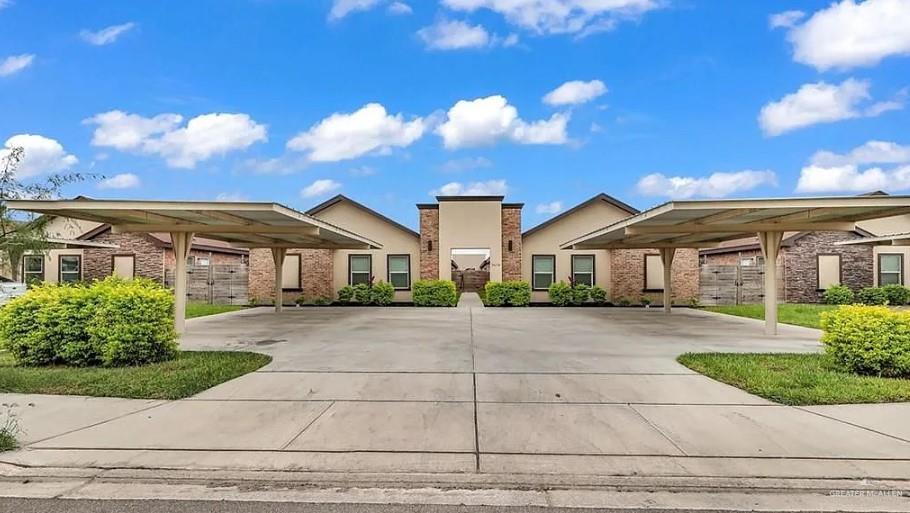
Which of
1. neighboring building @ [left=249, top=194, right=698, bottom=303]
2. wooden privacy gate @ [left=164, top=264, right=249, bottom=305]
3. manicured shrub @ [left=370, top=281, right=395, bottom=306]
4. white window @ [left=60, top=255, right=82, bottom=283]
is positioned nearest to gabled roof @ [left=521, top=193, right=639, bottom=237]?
neighboring building @ [left=249, top=194, right=698, bottom=303]

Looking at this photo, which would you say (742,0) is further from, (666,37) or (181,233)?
(181,233)

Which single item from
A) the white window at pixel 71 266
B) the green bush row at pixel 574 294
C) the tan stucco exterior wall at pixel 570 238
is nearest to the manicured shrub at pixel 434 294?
the tan stucco exterior wall at pixel 570 238

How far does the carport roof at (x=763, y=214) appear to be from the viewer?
10367mm

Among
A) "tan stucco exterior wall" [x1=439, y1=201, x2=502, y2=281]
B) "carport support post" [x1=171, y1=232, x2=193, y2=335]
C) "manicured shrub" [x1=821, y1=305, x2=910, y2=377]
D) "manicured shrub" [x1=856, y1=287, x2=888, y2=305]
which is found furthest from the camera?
"tan stucco exterior wall" [x1=439, y1=201, x2=502, y2=281]

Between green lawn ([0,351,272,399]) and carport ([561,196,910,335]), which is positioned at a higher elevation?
carport ([561,196,910,335])

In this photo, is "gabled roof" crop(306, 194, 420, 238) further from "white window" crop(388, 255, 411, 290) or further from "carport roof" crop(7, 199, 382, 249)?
"carport roof" crop(7, 199, 382, 249)

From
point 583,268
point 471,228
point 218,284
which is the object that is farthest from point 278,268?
point 583,268

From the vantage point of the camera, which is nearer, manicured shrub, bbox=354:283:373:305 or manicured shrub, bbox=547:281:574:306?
manicured shrub, bbox=547:281:574:306

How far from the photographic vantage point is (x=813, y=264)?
25031 millimetres

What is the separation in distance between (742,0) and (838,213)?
5.61m

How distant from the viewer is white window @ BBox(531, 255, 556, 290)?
2431 cm

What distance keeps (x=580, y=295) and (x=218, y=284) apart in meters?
16.6

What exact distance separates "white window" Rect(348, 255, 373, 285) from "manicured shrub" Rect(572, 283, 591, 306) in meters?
9.13

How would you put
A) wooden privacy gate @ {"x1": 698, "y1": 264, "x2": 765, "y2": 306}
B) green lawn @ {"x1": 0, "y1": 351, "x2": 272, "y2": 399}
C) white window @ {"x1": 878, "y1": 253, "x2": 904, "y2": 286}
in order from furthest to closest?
white window @ {"x1": 878, "y1": 253, "x2": 904, "y2": 286} → wooden privacy gate @ {"x1": 698, "y1": 264, "x2": 765, "y2": 306} → green lawn @ {"x1": 0, "y1": 351, "x2": 272, "y2": 399}
